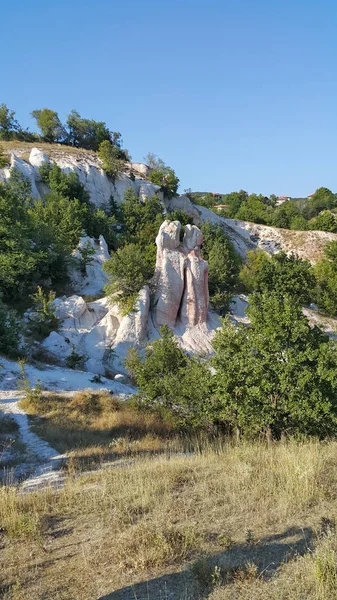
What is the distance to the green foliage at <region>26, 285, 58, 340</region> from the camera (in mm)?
18297

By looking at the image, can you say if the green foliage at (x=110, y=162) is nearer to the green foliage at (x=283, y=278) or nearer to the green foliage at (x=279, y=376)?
the green foliage at (x=283, y=278)

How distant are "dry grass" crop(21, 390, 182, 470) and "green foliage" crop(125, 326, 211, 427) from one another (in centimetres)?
51

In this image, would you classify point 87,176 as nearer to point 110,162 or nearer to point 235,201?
point 110,162

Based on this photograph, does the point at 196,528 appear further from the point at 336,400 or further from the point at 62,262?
the point at 62,262

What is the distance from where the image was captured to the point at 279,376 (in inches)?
327

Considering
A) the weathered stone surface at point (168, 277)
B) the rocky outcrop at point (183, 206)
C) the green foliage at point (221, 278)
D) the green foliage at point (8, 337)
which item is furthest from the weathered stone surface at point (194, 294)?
the rocky outcrop at point (183, 206)

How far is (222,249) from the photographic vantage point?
30.4m

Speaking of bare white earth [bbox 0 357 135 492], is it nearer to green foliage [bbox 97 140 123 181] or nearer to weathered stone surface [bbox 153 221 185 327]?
weathered stone surface [bbox 153 221 185 327]

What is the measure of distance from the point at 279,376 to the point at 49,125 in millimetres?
51981

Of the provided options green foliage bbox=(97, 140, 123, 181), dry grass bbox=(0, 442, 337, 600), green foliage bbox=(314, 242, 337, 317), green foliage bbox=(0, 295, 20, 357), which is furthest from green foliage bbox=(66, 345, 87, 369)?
green foliage bbox=(97, 140, 123, 181)

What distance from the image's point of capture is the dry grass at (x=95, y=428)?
812 cm

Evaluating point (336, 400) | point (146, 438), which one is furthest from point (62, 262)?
point (336, 400)

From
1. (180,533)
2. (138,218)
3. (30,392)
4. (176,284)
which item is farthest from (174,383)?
(138,218)

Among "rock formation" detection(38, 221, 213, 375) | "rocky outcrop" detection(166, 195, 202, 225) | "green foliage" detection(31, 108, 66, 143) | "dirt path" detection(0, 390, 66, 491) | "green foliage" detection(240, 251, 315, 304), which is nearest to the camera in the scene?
"dirt path" detection(0, 390, 66, 491)
